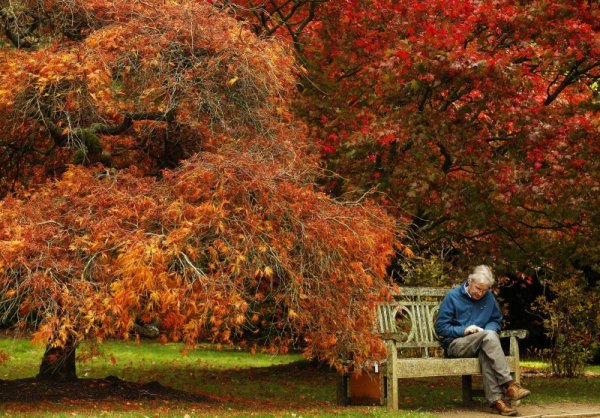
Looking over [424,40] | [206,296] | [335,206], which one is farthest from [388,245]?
[424,40]

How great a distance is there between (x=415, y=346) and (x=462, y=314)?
2.18 ft

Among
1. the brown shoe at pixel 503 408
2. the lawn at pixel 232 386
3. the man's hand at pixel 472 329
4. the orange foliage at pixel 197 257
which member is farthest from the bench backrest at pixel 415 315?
the brown shoe at pixel 503 408

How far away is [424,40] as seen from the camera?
10.6m

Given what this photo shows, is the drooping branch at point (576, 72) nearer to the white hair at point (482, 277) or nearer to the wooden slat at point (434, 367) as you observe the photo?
the white hair at point (482, 277)

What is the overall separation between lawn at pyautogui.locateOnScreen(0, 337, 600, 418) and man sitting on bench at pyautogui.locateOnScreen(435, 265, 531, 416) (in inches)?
25.5

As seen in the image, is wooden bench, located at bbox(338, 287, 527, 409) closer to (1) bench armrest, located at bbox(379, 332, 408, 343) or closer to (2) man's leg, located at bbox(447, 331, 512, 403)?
Answer: (1) bench armrest, located at bbox(379, 332, 408, 343)

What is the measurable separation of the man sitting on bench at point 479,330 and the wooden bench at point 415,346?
18 cm

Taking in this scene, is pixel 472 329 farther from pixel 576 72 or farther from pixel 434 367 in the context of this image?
pixel 576 72

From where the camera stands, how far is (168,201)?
8227 mm

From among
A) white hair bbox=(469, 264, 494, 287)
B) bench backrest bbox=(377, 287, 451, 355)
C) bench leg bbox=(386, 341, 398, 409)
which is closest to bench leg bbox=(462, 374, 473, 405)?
bench backrest bbox=(377, 287, 451, 355)

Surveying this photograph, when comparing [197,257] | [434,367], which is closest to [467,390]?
[434,367]

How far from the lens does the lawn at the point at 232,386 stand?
26.5 feet

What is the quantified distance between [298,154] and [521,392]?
128 inches

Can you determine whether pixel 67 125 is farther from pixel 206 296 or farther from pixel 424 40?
pixel 424 40
